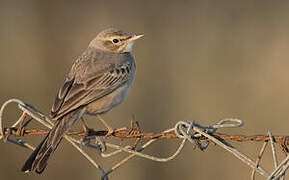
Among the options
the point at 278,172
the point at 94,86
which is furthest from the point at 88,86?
the point at 278,172

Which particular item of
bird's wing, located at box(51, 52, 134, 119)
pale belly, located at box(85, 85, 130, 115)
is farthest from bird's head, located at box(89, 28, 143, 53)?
pale belly, located at box(85, 85, 130, 115)

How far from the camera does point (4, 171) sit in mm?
8406

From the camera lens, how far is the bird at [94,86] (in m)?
5.13

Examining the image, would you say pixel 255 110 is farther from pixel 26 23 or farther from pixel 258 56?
pixel 26 23

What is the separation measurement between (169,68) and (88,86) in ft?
15.0

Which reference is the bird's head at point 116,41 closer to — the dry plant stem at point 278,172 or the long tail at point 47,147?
the long tail at point 47,147

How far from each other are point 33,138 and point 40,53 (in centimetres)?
191

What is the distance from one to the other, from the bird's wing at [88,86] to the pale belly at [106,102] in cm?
6

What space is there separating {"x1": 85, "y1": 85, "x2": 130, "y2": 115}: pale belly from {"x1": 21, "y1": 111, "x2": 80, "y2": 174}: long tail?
1.26 feet

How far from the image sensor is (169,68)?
33.7ft

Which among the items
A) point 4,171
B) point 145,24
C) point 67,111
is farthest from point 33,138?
point 145,24

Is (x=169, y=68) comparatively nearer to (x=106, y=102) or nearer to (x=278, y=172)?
(x=106, y=102)

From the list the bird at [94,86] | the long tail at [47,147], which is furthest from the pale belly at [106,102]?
the long tail at [47,147]

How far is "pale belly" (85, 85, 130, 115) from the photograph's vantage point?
582cm
